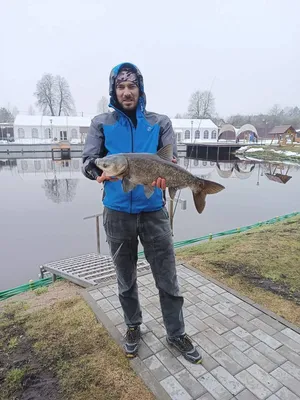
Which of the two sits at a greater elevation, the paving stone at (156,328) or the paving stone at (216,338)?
the paving stone at (216,338)

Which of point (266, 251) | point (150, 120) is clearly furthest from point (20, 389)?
point (266, 251)

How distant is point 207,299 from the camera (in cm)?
339

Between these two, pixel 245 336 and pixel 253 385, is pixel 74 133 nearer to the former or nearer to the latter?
pixel 245 336

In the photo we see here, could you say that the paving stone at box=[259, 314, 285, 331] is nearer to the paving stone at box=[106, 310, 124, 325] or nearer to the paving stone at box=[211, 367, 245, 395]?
the paving stone at box=[211, 367, 245, 395]

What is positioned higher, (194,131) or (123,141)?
(194,131)

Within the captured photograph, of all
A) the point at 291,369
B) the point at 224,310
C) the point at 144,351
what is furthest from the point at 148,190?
the point at 291,369

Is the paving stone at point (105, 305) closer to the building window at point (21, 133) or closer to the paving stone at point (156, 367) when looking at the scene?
the paving stone at point (156, 367)

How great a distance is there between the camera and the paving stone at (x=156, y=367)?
2297 millimetres

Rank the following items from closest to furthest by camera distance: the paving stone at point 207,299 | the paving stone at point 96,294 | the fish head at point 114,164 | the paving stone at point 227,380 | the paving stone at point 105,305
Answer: the fish head at point 114,164, the paving stone at point 227,380, the paving stone at point 105,305, the paving stone at point 207,299, the paving stone at point 96,294

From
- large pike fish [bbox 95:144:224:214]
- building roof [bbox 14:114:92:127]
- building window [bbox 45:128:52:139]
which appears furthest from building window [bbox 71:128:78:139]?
large pike fish [bbox 95:144:224:214]

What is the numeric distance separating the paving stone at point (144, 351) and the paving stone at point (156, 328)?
0.18m

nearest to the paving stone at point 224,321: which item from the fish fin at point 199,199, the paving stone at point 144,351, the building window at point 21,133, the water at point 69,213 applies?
the paving stone at point 144,351

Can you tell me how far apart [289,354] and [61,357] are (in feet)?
6.92

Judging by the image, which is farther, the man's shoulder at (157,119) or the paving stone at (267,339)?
the paving stone at (267,339)
